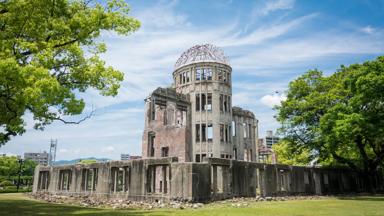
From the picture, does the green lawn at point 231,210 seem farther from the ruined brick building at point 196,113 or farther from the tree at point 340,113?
the ruined brick building at point 196,113

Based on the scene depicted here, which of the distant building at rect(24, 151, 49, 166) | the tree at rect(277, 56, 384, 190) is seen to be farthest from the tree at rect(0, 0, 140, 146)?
the distant building at rect(24, 151, 49, 166)

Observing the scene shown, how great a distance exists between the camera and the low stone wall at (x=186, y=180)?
57.3ft

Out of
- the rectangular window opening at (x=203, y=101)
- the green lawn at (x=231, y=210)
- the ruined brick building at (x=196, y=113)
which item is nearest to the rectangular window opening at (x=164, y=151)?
the ruined brick building at (x=196, y=113)

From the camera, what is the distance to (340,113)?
2303 centimetres

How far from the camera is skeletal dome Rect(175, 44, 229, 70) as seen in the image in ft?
122

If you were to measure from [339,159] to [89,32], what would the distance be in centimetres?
2532

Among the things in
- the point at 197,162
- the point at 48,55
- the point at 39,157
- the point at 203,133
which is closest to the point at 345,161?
the point at 203,133

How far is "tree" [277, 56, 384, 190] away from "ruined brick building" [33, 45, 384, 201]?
2.95 metres

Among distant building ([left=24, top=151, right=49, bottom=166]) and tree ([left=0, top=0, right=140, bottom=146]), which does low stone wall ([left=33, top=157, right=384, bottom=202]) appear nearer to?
tree ([left=0, top=0, right=140, bottom=146])

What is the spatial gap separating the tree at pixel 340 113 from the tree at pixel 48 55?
16859mm

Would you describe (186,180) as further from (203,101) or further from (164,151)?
(203,101)

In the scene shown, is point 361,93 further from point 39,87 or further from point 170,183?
point 39,87

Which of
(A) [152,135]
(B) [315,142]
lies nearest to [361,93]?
(B) [315,142]

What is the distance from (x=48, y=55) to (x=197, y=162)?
10734 mm
